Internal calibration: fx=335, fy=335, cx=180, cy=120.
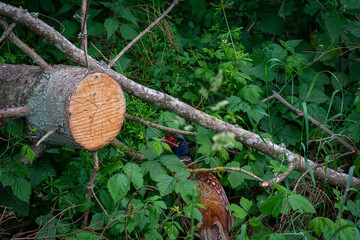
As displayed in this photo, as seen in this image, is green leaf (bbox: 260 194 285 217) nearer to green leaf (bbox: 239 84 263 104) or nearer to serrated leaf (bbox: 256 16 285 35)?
green leaf (bbox: 239 84 263 104)

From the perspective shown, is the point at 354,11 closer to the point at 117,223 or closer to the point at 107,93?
the point at 107,93

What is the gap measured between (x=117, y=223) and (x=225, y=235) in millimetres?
918

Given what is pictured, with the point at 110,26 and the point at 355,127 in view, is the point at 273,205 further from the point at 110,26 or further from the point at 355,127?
the point at 110,26

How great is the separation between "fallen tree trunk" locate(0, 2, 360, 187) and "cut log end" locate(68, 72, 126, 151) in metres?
0.50

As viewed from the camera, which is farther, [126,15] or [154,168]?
[126,15]

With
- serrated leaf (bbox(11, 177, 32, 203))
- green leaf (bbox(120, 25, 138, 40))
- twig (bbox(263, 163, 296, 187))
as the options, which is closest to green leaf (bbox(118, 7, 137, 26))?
green leaf (bbox(120, 25, 138, 40))

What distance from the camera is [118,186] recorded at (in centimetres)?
238

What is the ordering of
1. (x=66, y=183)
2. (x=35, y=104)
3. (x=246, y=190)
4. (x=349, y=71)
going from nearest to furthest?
1. (x=35, y=104)
2. (x=66, y=183)
3. (x=246, y=190)
4. (x=349, y=71)

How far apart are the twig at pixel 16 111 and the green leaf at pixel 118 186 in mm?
781

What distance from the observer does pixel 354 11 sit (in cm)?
348

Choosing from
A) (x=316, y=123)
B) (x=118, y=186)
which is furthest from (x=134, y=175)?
(x=316, y=123)

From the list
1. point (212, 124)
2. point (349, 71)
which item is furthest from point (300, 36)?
point (212, 124)

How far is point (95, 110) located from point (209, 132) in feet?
3.81

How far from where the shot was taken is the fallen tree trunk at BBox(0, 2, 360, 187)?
2.81 meters
